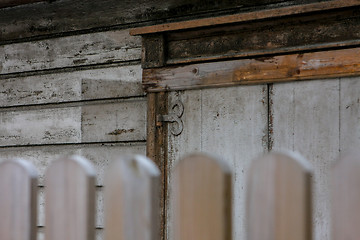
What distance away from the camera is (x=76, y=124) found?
3645mm

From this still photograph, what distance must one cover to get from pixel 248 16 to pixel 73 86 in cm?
140

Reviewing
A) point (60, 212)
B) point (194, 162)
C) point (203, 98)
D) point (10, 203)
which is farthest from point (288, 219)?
point (203, 98)

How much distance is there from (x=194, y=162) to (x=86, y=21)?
2.76m

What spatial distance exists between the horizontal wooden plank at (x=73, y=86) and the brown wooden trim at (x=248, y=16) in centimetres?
33

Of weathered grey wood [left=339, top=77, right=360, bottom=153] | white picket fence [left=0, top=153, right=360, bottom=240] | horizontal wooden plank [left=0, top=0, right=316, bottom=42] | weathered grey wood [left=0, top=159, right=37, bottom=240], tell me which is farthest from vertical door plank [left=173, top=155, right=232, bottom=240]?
horizontal wooden plank [left=0, top=0, right=316, bottom=42]

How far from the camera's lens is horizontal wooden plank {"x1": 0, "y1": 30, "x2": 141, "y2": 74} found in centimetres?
348

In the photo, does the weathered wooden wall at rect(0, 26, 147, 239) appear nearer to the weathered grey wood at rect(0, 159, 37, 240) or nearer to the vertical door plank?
the weathered grey wood at rect(0, 159, 37, 240)

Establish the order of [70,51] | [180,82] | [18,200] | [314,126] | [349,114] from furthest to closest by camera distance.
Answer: [70,51] < [180,82] < [314,126] < [349,114] < [18,200]

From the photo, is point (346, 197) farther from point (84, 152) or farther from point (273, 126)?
point (84, 152)

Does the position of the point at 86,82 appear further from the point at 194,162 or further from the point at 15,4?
the point at 194,162

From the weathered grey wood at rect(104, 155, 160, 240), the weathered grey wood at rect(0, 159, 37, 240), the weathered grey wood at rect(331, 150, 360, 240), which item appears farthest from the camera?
the weathered grey wood at rect(0, 159, 37, 240)

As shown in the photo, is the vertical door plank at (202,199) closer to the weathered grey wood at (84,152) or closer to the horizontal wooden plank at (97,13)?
the horizontal wooden plank at (97,13)

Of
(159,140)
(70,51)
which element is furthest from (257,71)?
(70,51)

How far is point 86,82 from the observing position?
3.62 meters
